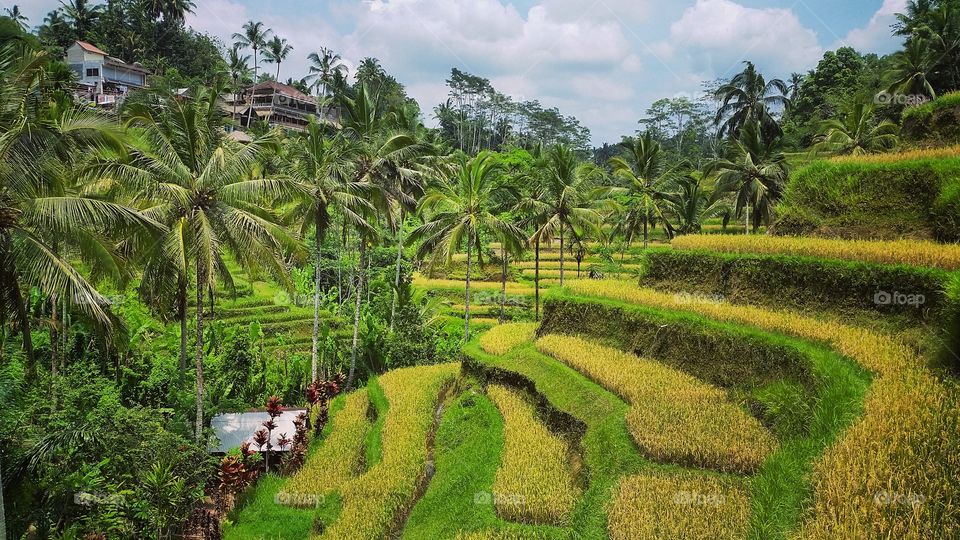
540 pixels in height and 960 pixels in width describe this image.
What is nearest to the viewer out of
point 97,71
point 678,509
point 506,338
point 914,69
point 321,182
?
point 678,509

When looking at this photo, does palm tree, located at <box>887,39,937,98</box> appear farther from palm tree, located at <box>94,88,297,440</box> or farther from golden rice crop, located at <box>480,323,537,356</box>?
palm tree, located at <box>94,88,297,440</box>

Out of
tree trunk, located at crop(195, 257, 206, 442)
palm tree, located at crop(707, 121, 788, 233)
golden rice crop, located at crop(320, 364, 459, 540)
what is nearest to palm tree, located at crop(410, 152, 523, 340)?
golden rice crop, located at crop(320, 364, 459, 540)

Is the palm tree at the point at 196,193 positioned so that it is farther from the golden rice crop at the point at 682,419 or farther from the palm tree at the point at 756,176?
the palm tree at the point at 756,176

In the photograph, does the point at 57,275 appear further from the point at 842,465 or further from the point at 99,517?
the point at 842,465

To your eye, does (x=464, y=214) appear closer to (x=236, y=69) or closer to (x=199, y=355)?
(x=199, y=355)

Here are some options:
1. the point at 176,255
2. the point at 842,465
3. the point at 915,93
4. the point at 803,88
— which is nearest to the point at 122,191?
the point at 176,255

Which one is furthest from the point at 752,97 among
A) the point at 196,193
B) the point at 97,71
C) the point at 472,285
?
the point at 97,71
